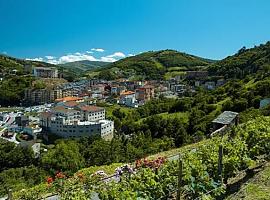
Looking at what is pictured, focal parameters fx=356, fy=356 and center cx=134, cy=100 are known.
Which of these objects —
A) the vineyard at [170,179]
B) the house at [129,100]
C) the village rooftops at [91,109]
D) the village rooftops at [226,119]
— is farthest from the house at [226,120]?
the house at [129,100]

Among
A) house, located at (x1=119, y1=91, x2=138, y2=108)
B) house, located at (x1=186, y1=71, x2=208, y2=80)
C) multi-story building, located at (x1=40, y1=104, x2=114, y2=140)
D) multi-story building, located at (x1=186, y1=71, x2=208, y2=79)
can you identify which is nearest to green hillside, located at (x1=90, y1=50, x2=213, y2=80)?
multi-story building, located at (x1=186, y1=71, x2=208, y2=79)

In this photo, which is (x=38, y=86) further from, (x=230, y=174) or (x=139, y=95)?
(x=230, y=174)

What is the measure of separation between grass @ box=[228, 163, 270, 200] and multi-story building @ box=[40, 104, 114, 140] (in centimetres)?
7006

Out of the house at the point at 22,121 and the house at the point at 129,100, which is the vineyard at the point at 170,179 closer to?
the house at the point at 22,121

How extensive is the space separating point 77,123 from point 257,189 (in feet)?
251

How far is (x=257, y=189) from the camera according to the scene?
26.2 feet

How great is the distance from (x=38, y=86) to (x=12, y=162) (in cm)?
7151

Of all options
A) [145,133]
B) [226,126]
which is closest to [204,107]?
[145,133]

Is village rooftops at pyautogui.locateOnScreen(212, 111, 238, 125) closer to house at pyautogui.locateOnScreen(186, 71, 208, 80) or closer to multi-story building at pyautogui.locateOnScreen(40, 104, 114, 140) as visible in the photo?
multi-story building at pyautogui.locateOnScreen(40, 104, 114, 140)

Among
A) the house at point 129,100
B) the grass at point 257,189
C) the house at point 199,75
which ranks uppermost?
the house at point 199,75

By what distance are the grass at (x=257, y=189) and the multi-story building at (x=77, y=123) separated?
7006cm

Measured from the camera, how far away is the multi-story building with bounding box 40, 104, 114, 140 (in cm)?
7954

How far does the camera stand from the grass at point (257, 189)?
7560 mm

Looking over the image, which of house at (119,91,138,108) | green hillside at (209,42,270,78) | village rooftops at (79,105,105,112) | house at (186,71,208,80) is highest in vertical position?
green hillside at (209,42,270,78)
